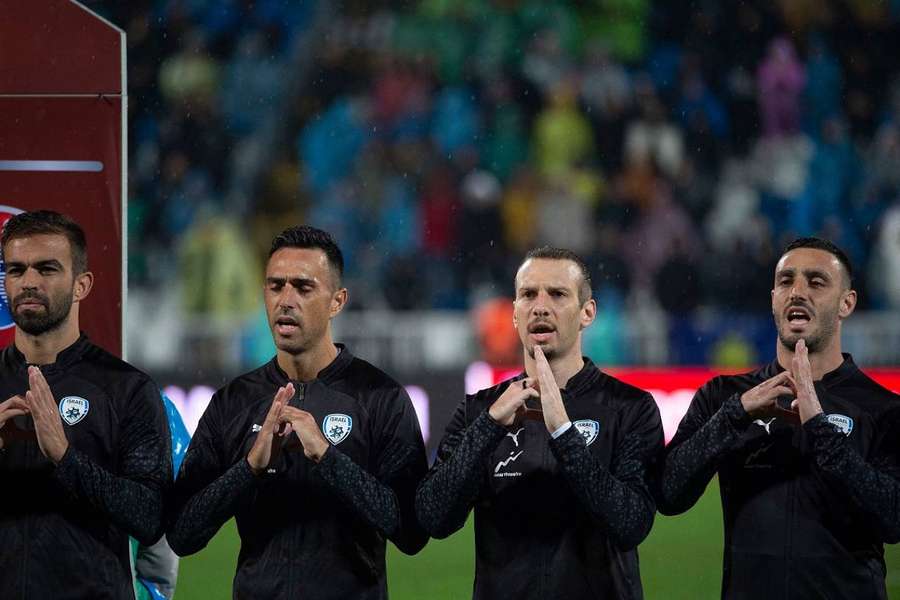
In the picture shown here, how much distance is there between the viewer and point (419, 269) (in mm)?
13500

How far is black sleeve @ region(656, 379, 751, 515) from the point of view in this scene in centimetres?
372

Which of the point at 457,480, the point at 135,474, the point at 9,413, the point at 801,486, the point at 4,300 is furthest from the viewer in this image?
the point at 4,300

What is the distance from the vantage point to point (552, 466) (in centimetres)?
390

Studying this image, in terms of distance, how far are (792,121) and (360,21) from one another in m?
5.43

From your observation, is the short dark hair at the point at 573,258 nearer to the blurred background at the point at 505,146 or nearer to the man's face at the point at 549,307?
the man's face at the point at 549,307

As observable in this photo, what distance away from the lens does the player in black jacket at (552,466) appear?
3658mm

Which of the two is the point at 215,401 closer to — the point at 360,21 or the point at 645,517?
the point at 645,517

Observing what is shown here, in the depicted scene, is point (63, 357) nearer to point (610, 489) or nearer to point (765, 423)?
point (610, 489)

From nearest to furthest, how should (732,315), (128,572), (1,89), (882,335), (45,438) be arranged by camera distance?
1. (45,438)
2. (128,572)
3. (1,89)
4. (882,335)
5. (732,315)

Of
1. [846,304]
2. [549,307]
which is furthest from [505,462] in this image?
[846,304]

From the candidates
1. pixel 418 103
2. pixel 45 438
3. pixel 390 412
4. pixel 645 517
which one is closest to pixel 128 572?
pixel 45 438

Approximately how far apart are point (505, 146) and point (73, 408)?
1137cm

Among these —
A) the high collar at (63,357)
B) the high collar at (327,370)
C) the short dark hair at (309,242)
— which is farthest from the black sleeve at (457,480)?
the high collar at (63,357)

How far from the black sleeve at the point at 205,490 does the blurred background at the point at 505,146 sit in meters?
8.34
